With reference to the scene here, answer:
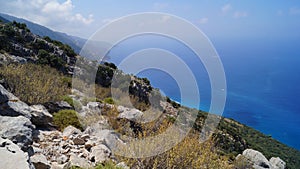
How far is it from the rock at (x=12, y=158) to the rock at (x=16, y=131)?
661 millimetres

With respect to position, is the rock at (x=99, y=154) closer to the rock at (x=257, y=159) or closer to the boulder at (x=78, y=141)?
the boulder at (x=78, y=141)

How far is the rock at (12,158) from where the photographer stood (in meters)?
2.68

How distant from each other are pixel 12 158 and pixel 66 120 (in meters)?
3.92

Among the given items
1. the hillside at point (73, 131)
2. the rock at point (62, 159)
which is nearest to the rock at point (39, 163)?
the hillside at point (73, 131)

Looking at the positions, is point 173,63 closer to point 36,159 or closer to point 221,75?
point 221,75

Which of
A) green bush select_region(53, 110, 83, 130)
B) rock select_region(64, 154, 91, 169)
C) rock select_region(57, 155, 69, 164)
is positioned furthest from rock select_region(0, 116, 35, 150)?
green bush select_region(53, 110, 83, 130)

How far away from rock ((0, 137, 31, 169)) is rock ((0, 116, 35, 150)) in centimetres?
66

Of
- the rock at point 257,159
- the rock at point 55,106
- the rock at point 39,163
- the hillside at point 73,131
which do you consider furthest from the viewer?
the rock at point 257,159

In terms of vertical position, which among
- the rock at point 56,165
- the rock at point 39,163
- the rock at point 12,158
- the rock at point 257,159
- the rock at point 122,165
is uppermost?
the rock at point 257,159

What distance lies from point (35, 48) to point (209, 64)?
19.2 m

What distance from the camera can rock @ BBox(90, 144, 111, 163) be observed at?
4.36 metres

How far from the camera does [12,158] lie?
2816 mm

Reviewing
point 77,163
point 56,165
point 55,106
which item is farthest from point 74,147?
point 55,106

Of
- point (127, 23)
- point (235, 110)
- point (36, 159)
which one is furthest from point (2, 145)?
point (235, 110)
